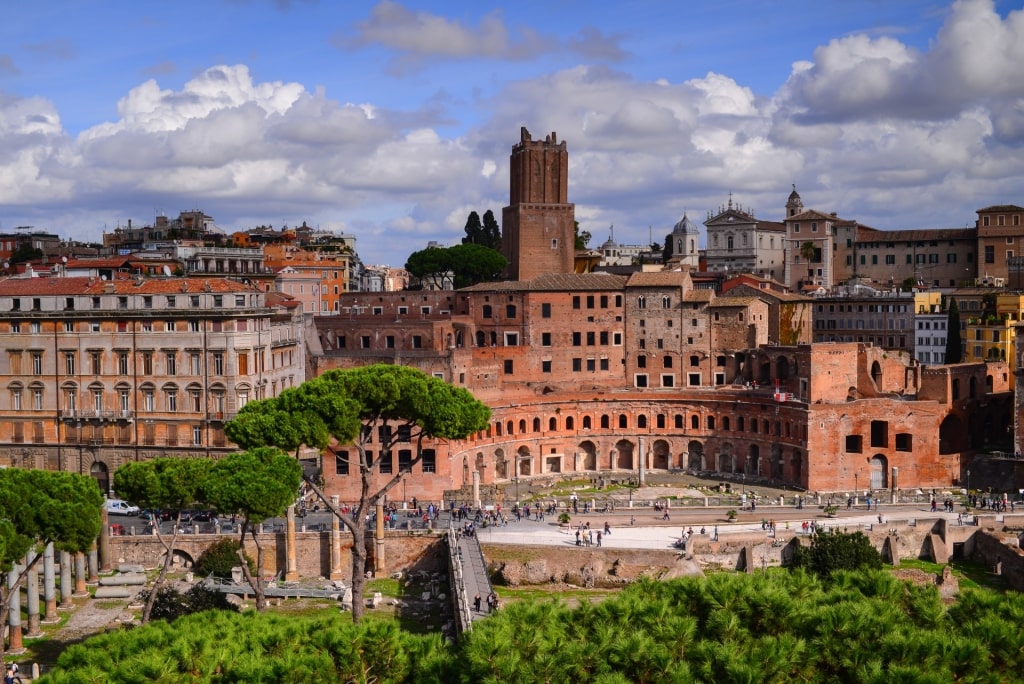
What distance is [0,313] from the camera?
57.3 meters

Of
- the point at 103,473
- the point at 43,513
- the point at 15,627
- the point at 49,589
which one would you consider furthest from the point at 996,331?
the point at 43,513

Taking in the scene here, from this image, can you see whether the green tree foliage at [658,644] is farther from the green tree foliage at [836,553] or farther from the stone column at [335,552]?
the stone column at [335,552]

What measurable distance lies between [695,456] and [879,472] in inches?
437

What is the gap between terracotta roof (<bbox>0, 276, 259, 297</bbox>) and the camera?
5675cm

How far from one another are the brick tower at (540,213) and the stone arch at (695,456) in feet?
57.2

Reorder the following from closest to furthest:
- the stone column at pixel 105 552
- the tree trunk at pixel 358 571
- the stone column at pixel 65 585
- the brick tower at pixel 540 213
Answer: the tree trunk at pixel 358 571
the stone column at pixel 65 585
the stone column at pixel 105 552
the brick tower at pixel 540 213

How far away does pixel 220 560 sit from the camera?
4775cm

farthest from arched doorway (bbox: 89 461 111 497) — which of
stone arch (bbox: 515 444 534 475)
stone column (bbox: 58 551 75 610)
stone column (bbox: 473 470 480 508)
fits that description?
stone arch (bbox: 515 444 534 475)

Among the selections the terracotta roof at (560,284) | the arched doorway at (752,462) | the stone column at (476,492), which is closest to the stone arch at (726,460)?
the arched doorway at (752,462)

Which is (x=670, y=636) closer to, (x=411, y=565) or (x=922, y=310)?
(x=411, y=565)

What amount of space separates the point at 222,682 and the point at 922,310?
70.4 m

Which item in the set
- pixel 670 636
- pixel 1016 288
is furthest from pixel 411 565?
pixel 1016 288

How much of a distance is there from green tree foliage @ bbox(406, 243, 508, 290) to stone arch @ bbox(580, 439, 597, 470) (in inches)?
753

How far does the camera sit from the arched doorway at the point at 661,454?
70625mm
